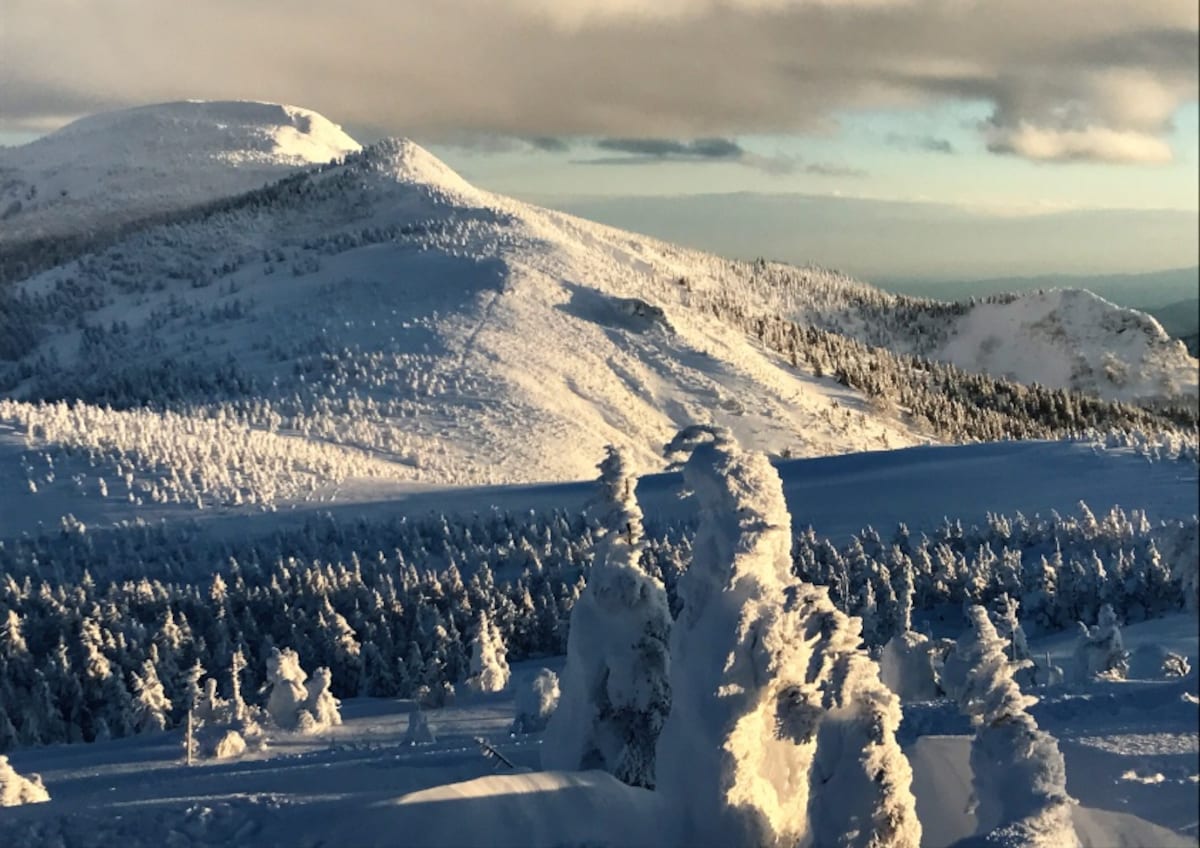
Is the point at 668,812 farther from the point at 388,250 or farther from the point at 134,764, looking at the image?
the point at 388,250

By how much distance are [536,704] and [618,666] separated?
1759cm

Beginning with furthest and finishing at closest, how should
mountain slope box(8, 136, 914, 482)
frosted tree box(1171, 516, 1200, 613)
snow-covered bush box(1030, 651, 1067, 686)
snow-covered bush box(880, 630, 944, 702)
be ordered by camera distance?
1. mountain slope box(8, 136, 914, 482)
2. snow-covered bush box(1030, 651, 1067, 686)
3. snow-covered bush box(880, 630, 944, 702)
4. frosted tree box(1171, 516, 1200, 613)

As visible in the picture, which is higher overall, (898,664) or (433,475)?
(433,475)

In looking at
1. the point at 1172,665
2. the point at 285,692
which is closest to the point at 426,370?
the point at 285,692

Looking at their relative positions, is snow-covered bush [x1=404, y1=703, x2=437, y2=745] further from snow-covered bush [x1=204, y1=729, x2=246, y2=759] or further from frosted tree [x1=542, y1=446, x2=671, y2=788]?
frosted tree [x1=542, y1=446, x2=671, y2=788]

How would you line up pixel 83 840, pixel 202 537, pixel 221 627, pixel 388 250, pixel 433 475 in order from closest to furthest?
1. pixel 83 840
2. pixel 221 627
3. pixel 202 537
4. pixel 433 475
5. pixel 388 250

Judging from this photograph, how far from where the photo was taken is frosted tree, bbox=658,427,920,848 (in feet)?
63.6

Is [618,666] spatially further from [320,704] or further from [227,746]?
[320,704]

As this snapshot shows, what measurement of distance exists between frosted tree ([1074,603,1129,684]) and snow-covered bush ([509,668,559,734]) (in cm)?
1837

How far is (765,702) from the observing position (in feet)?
66.3

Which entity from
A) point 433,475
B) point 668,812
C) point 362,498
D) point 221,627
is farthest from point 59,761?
point 433,475

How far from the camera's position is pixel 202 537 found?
65.2m

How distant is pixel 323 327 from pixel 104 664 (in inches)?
3878

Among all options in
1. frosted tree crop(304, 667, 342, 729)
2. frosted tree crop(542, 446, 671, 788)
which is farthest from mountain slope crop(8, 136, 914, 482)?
frosted tree crop(542, 446, 671, 788)
